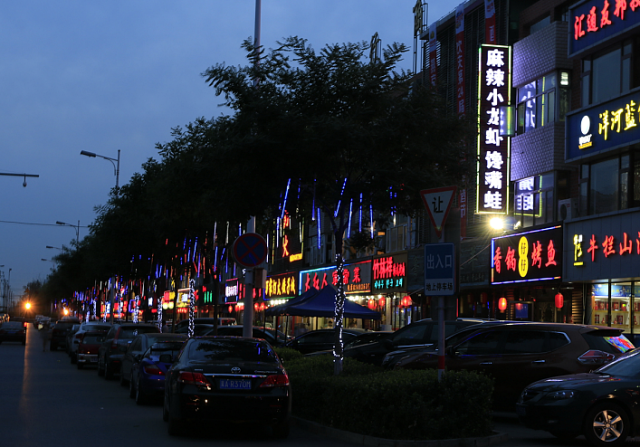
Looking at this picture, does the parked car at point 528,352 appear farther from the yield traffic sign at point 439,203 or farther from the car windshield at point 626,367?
the yield traffic sign at point 439,203

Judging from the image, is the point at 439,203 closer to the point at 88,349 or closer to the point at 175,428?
the point at 175,428

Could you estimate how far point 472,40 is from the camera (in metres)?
33.8

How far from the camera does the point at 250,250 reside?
18.0 meters

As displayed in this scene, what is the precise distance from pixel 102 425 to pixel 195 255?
62.7 ft

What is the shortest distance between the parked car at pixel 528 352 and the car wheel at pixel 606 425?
2.78 metres

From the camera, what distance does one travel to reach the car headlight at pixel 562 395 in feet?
37.0

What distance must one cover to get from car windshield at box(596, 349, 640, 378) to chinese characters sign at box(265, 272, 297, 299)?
39388 mm

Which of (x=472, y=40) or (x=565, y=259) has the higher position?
(x=472, y=40)

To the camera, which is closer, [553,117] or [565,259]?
[565,259]

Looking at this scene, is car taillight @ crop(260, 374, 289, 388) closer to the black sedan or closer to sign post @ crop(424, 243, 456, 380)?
sign post @ crop(424, 243, 456, 380)

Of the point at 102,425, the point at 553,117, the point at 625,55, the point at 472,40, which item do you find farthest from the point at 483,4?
the point at 102,425

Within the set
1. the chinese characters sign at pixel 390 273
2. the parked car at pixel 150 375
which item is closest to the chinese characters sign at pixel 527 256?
the chinese characters sign at pixel 390 273

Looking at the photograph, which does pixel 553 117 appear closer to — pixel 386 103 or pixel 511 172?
pixel 511 172

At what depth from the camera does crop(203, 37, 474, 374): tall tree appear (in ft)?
49.1
